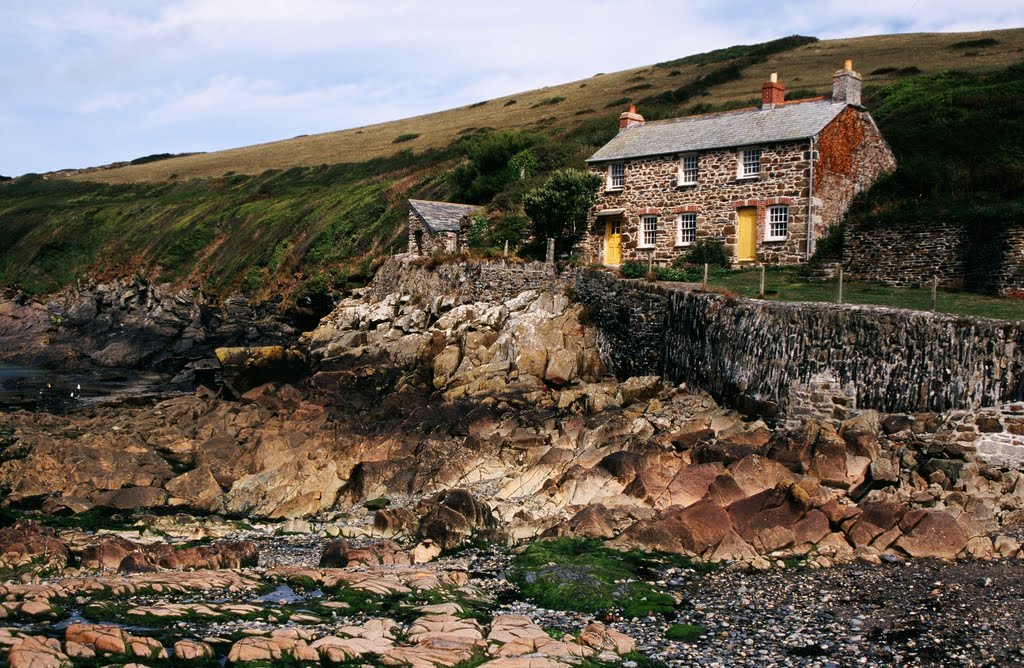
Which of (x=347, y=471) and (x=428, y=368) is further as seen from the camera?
(x=428, y=368)

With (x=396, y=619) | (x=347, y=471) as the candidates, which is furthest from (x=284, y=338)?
Result: (x=396, y=619)

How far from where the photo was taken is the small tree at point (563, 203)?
40.4m

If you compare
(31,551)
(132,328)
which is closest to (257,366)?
(31,551)

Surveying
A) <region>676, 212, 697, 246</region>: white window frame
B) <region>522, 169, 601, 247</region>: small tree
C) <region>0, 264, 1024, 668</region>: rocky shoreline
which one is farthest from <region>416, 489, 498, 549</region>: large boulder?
<region>522, 169, 601, 247</region>: small tree

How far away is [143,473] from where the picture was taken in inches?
Answer: 1005

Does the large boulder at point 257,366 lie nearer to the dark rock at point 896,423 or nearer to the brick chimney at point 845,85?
the dark rock at point 896,423

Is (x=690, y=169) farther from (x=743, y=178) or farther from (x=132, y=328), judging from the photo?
(x=132, y=328)

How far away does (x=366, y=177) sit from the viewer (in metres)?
75.0

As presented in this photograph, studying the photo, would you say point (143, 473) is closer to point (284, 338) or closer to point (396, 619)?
point (396, 619)

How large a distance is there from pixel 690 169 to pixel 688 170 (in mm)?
103

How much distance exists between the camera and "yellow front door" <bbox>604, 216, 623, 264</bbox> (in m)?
41.3

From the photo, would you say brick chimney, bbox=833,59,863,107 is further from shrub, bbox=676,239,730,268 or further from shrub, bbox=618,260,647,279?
shrub, bbox=618,260,647,279

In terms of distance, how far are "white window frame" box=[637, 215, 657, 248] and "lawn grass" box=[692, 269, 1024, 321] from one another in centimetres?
506

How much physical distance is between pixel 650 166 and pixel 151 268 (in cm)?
4037
